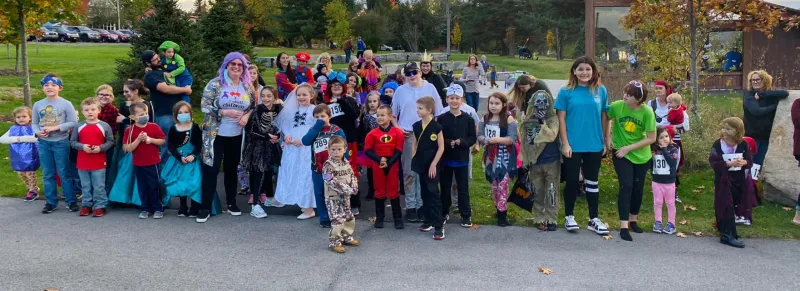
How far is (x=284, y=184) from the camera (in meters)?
7.27

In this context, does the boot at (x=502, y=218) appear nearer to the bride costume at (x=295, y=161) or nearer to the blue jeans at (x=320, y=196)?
the blue jeans at (x=320, y=196)

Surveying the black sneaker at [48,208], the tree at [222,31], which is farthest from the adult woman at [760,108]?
the tree at [222,31]

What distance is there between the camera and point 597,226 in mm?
6555

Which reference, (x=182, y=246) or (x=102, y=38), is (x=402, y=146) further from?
(x=102, y=38)

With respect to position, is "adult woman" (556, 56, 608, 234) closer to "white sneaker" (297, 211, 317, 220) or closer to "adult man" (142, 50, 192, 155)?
"white sneaker" (297, 211, 317, 220)

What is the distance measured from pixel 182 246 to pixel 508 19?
51836mm

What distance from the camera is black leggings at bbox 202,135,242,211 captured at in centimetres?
708

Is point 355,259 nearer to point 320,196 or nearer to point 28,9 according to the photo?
point 320,196

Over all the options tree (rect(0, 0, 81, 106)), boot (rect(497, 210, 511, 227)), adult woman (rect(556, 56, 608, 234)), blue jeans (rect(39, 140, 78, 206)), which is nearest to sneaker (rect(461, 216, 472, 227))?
boot (rect(497, 210, 511, 227))

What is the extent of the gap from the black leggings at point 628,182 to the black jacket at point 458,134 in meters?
1.47

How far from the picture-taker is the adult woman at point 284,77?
9.64 metres

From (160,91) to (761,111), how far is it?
23.3 ft

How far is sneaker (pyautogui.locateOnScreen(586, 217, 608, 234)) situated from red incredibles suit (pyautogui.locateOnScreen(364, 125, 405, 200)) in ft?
6.56

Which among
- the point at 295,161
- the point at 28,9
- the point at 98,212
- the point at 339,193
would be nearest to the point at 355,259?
the point at 339,193
